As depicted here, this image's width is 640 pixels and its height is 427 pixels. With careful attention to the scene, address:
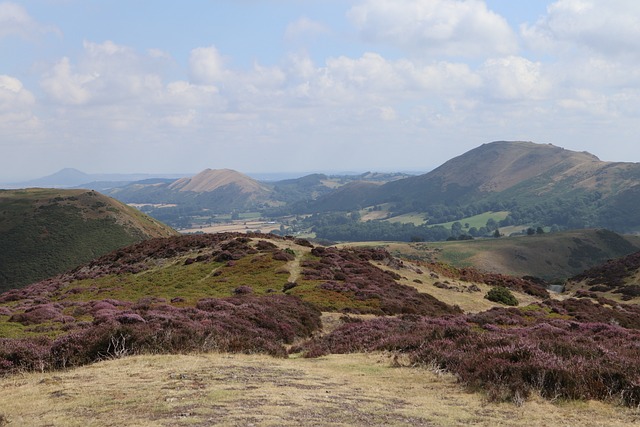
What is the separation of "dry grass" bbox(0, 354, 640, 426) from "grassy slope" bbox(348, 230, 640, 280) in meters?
135

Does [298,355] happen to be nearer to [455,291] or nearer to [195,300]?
[195,300]

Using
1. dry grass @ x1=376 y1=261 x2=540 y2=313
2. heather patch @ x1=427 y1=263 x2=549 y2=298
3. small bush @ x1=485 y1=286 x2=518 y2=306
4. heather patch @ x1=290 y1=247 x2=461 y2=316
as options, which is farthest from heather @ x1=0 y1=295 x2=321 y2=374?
heather patch @ x1=427 y1=263 x2=549 y2=298

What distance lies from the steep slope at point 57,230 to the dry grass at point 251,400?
11349cm

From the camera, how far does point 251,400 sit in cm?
1220

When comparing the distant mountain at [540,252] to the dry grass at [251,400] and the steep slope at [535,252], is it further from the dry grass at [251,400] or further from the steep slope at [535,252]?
the dry grass at [251,400]

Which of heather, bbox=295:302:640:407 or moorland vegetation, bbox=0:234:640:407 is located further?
moorland vegetation, bbox=0:234:640:407

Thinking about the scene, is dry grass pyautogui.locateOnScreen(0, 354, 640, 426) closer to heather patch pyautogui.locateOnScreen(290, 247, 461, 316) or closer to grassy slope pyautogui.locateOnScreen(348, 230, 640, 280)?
heather patch pyautogui.locateOnScreen(290, 247, 461, 316)

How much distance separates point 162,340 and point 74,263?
115319 mm

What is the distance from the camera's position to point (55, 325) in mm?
25016

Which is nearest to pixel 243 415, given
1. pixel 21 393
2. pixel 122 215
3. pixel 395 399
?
pixel 395 399

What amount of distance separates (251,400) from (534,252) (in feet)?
579

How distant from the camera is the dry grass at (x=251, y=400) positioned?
35.5 feet

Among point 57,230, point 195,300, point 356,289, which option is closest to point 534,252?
Result: point 356,289

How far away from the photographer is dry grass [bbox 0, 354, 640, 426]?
10.8 m
